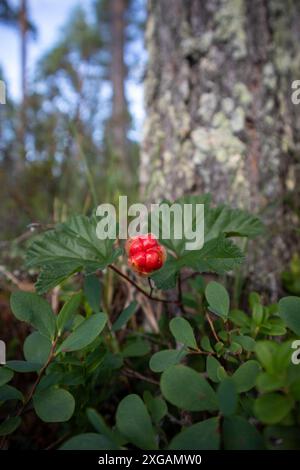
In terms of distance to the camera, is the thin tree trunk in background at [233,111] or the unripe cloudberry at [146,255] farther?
the thin tree trunk in background at [233,111]

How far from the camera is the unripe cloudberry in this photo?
2.11 feet

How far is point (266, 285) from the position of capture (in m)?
1.13

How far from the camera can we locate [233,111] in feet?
4.34

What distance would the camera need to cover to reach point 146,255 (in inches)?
25.2

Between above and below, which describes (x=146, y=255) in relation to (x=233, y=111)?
below

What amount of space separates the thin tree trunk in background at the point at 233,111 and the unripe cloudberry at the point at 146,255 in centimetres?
62

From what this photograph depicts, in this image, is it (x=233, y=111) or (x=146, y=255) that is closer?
(x=146, y=255)

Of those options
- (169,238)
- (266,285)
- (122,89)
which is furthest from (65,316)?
(122,89)

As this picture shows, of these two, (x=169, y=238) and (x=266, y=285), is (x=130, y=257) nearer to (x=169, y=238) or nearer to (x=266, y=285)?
(x=169, y=238)

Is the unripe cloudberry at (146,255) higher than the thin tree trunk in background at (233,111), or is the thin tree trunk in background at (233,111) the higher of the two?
the thin tree trunk in background at (233,111)

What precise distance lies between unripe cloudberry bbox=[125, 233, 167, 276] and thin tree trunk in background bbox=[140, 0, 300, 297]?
2.05 feet

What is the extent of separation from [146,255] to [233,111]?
0.90 meters

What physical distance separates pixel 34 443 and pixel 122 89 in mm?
9063

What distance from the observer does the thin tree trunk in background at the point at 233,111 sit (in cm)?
128
